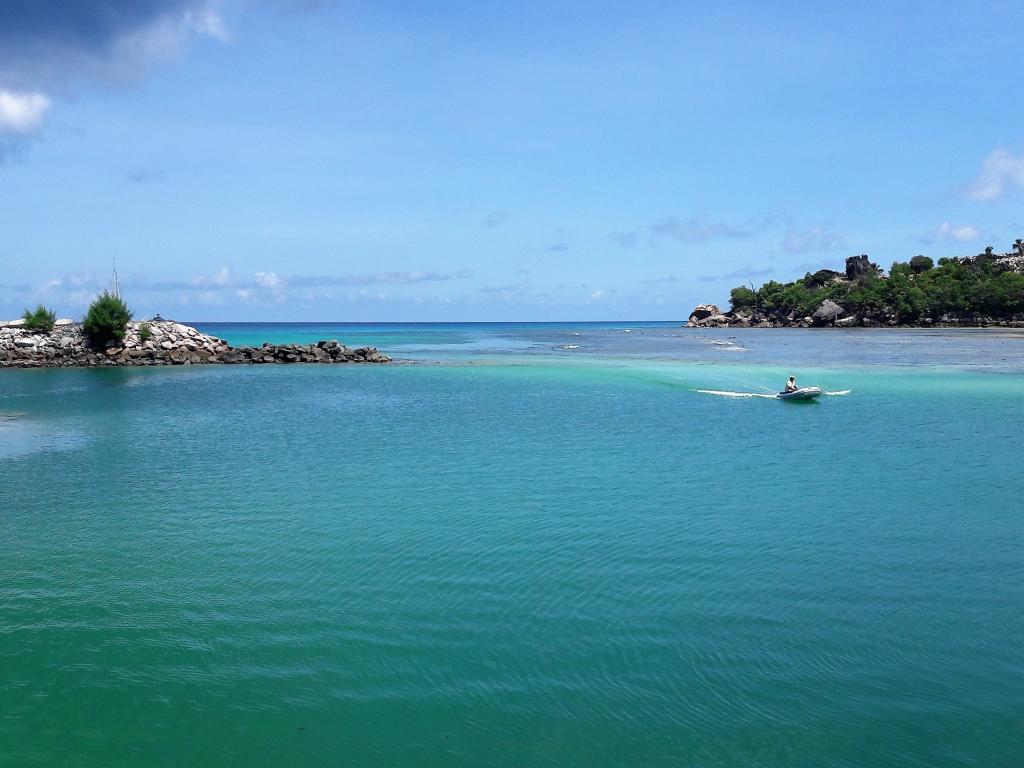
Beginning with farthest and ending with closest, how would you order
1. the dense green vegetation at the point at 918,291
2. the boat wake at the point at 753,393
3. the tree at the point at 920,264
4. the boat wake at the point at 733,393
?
the tree at the point at 920,264
the dense green vegetation at the point at 918,291
the boat wake at the point at 733,393
the boat wake at the point at 753,393

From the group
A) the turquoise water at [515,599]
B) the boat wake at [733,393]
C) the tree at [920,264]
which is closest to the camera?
the turquoise water at [515,599]

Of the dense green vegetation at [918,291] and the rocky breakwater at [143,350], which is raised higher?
the dense green vegetation at [918,291]

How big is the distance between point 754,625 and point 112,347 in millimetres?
59198

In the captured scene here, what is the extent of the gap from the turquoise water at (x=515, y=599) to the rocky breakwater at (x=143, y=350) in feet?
116

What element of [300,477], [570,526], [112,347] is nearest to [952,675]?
[570,526]

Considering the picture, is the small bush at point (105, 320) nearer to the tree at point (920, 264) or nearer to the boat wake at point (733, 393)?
the boat wake at point (733, 393)

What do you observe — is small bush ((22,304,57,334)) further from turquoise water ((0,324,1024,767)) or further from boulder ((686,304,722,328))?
boulder ((686,304,722,328))

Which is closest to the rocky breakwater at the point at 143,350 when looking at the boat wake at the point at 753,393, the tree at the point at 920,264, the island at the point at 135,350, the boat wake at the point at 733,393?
the island at the point at 135,350

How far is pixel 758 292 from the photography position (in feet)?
570

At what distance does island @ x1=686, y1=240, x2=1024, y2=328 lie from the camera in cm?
12256

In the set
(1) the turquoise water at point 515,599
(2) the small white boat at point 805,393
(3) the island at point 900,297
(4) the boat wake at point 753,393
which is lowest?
(1) the turquoise water at point 515,599

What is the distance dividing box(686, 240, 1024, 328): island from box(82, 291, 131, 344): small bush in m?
117

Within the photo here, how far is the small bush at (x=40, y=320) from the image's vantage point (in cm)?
5956

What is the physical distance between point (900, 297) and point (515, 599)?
137 m
